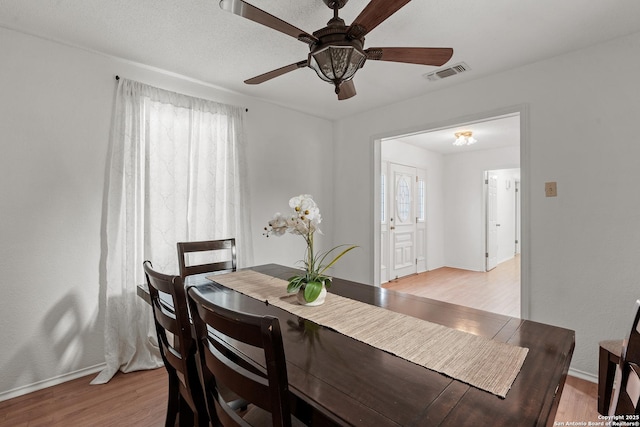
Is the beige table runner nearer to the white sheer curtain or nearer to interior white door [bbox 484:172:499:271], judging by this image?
the white sheer curtain

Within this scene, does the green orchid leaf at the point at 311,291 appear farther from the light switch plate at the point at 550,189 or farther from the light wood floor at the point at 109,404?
the light switch plate at the point at 550,189

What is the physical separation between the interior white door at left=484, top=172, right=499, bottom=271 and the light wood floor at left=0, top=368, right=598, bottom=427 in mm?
4049

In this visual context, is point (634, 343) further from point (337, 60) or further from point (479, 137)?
point (479, 137)

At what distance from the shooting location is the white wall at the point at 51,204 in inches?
81.8

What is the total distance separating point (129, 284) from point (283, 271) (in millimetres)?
1239

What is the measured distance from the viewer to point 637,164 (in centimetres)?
212

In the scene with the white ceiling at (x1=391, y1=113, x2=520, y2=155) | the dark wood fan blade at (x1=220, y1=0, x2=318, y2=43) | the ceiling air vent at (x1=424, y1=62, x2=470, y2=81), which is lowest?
the dark wood fan blade at (x1=220, y1=0, x2=318, y2=43)

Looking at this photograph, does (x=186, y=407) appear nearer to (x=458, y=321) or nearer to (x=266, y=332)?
(x=266, y=332)

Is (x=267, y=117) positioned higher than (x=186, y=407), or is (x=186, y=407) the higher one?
(x=267, y=117)

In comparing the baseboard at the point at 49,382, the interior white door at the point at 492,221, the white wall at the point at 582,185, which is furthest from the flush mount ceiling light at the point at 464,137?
the baseboard at the point at 49,382

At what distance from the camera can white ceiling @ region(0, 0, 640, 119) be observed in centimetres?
184

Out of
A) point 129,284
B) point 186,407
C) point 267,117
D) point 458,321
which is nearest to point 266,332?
point 458,321

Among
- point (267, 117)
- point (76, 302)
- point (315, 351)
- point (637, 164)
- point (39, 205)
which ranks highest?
point (267, 117)

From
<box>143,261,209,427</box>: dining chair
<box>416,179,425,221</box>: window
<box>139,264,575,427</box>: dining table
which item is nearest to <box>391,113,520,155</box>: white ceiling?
<box>416,179,425,221</box>: window
